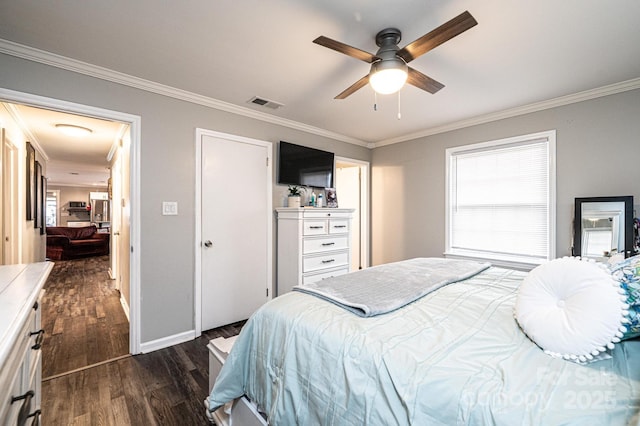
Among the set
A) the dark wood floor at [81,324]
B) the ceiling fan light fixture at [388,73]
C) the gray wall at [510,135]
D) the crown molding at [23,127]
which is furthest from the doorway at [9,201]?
the gray wall at [510,135]

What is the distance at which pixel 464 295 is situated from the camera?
1.42 m

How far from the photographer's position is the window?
3023 millimetres

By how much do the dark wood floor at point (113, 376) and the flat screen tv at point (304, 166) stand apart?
191 cm

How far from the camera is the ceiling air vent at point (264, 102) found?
2885 mm

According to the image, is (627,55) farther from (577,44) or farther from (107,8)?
(107,8)

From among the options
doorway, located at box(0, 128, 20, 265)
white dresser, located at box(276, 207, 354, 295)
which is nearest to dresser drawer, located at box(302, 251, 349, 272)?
white dresser, located at box(276, 207, 354, 295)

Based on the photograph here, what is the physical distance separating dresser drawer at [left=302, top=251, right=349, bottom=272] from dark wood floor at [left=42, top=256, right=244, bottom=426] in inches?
40.3

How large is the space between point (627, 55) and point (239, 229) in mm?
3670

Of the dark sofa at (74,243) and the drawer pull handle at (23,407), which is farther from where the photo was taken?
the dark sofa at (74,243)

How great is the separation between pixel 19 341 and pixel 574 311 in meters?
1.81

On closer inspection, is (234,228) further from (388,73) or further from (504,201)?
(504,201)

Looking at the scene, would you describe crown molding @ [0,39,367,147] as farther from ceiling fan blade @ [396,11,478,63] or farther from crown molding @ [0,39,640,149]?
ceiling fan blade @ [396,11,478,63]

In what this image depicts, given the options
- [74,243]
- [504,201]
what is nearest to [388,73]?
[504,201]

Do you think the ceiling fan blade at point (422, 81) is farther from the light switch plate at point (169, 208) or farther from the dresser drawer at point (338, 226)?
the light switch plate at point (169, 208)
